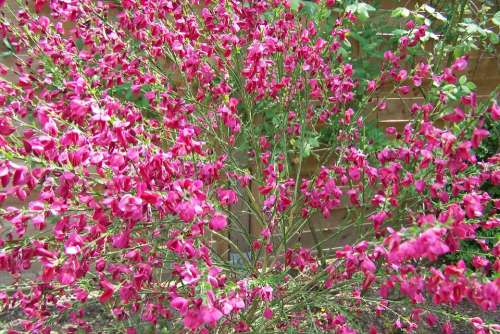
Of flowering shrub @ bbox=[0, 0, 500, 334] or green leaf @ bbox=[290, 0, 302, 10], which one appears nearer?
flowering shrub @ bbox=[0, 0, 500, 334]

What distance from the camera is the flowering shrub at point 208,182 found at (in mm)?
1253

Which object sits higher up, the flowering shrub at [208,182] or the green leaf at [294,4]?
the green leaf at [294,4]

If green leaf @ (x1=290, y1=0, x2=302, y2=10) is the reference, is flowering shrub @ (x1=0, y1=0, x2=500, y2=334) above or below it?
below

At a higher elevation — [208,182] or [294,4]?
[294,4]

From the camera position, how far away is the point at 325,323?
2.30m

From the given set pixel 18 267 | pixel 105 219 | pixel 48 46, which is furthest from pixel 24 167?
pixel 48 46

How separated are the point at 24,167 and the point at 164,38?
0.96 m

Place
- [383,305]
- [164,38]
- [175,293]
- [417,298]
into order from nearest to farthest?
[417,298] → [175,293] → [164,38] → [383,305]

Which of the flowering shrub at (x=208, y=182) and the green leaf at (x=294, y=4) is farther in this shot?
the green leaf at (x=294, y=4)

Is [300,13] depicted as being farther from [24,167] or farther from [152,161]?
[24,167]

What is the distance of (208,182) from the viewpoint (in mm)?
1670

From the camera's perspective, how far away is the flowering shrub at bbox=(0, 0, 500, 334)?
125 cm

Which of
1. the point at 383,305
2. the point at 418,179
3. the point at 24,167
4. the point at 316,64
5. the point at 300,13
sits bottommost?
the point at 383,305

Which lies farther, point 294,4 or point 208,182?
point 294,4
